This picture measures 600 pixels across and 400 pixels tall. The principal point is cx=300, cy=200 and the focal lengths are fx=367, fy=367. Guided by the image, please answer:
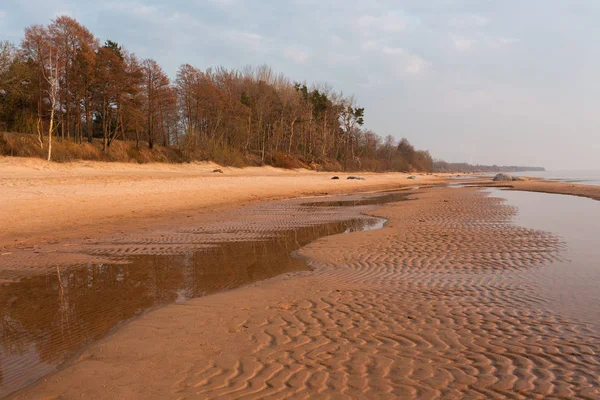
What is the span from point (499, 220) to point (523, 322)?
10807 mm

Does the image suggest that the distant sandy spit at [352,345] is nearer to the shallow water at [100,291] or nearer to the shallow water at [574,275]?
the shallow water at [574,275]

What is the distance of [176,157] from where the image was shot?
1638 inches

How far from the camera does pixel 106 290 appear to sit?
6.45 metres

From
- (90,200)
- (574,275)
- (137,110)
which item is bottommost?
(574,275)

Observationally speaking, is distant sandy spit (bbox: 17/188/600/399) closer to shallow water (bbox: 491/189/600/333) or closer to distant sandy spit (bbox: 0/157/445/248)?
shallow water (bbox: 491/189/600/333)

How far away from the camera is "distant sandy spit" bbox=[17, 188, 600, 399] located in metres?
3.25

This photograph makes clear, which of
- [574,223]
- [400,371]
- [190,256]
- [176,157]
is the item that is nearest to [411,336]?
[400,371]

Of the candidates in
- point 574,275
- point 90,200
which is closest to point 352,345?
point 574,275

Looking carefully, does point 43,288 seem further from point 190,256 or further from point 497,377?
point 497,377

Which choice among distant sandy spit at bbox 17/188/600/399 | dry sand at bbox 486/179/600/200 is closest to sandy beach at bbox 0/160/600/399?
distant sandy spit at bbox 17/188/600/399

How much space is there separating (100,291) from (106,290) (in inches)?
3.7

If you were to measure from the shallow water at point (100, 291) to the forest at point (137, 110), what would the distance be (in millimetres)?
24938

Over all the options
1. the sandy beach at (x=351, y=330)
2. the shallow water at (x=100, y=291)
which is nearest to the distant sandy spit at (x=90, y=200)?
the sandy beach at (x=351, y=330)

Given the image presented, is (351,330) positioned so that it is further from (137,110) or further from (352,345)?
(137,110)
